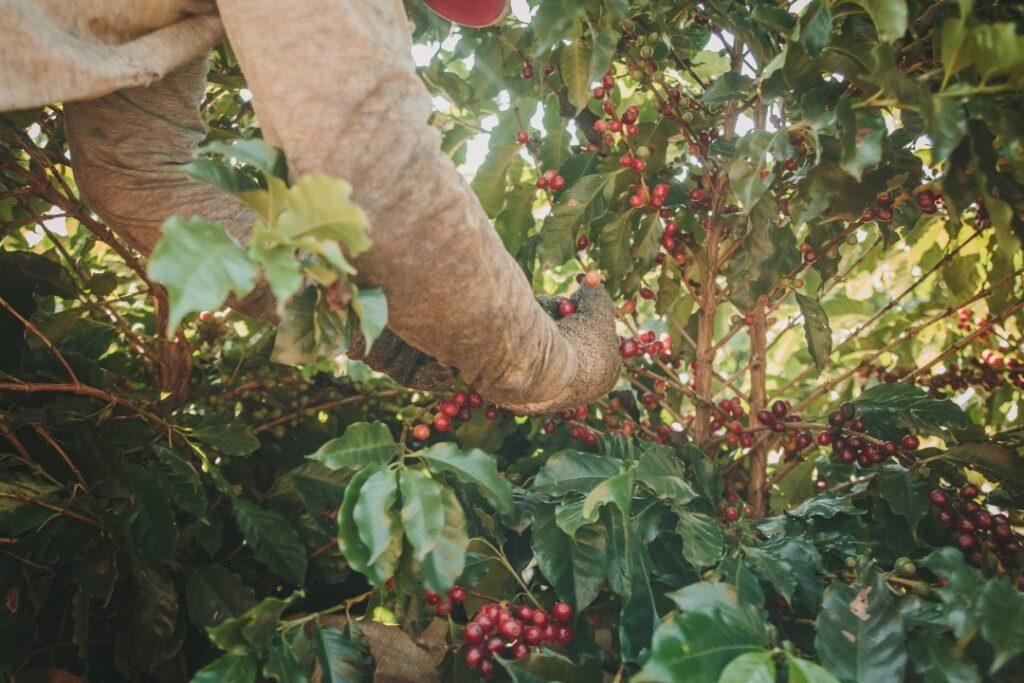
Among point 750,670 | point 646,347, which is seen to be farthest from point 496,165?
point 750,670

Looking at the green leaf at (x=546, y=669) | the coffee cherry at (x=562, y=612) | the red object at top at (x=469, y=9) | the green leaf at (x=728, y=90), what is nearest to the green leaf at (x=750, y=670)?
the green leaf at (x=546, y=669)

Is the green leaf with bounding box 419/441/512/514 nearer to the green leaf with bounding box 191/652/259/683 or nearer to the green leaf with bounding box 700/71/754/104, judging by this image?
the green leaf with bounding box 191/652/259/683

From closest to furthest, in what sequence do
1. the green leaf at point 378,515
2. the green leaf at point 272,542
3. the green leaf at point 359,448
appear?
the green leaf at point 378,515 < the green leaf at point 359,448 < the green leaf at point 272,542

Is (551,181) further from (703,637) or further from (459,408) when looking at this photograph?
(703,637)

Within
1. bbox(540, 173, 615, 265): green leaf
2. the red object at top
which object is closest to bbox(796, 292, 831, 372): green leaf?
bbox(540, 173, 615, 265): green leaf

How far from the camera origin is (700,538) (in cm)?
127

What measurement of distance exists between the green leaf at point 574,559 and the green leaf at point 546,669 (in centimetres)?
12

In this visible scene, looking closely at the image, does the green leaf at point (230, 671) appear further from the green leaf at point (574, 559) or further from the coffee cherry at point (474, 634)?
the green leaf at point (574, 559)

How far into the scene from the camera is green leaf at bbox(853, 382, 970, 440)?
1476 mm

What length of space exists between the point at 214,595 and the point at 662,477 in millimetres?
843

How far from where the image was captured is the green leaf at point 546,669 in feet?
3.76

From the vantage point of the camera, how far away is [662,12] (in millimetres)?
1581

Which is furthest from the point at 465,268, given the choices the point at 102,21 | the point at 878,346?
the point at 878,346

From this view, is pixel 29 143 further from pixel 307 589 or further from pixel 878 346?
pixel 878 346
